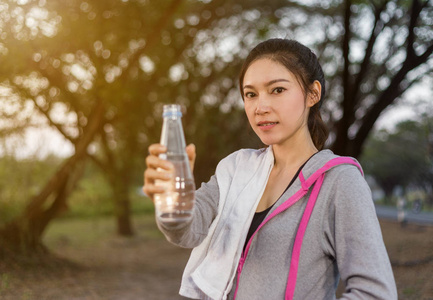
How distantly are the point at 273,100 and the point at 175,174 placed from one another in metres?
0.55

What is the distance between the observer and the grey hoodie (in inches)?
58.7

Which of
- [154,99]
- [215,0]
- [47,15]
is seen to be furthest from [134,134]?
[47,15]

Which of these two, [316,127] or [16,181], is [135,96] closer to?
[16,181]

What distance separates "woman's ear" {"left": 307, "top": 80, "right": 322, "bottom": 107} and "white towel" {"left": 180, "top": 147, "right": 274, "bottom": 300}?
10.7 inches

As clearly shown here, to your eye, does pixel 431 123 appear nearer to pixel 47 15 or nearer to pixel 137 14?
pixel 137 14

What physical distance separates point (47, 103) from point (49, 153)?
3.80ft

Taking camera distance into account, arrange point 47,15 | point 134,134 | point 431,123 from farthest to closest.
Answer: point 134,134, point 431,123, point 47,15

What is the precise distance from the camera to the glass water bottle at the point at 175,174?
1.52m

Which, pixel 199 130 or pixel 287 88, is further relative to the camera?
pixel 199 130

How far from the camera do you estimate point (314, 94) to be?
2.04 metres

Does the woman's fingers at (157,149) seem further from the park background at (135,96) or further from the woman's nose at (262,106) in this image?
the park background at (135,96)

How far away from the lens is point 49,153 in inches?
340

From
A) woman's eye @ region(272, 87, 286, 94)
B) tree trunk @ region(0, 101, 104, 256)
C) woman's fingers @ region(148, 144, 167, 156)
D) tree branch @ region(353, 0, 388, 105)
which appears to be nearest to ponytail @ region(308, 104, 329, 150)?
woman's eye @ region(272, 87, 286, 94)

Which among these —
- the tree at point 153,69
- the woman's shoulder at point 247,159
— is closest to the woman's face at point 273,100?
the woman's shoulder at point 247,159
